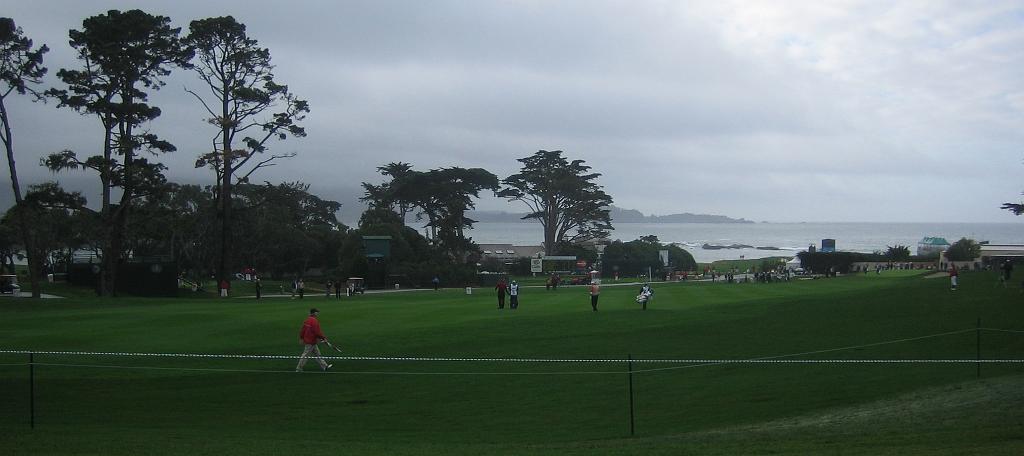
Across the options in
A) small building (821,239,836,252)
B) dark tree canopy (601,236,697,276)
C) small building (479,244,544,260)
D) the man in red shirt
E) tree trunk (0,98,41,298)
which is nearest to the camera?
the man in red shirt

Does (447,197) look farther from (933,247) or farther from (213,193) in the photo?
(933,247)

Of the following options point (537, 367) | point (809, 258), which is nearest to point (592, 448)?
point (537, 367)

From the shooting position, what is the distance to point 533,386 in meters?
19.0

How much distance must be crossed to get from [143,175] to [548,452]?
49.2 metres

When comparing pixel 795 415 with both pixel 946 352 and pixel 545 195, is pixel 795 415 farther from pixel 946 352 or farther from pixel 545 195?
pixel 545 195

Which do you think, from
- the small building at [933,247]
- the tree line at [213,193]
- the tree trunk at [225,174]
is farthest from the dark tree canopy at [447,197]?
the small building at [933,247]

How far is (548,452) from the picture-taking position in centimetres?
1175

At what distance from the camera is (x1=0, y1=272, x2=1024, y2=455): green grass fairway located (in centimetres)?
1241

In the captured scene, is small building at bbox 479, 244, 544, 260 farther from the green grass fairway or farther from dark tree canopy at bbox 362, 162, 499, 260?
the green grass fairway

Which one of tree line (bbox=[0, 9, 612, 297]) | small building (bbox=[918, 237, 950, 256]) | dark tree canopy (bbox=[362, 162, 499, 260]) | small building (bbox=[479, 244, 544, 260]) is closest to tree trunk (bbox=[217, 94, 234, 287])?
tree line (bbox=[0, 9, 612, 297])

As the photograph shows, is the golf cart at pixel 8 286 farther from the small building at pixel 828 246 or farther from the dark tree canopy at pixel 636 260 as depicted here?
the small building at pixel 828 246

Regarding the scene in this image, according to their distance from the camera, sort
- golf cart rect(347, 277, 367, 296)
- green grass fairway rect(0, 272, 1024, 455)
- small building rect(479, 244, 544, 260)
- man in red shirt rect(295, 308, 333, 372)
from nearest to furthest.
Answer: green grass fairway rect(0, 272, 1024, 455) → man in red shirt rect(295, 308, 333, 372) → golf cart rect(347, 277, 367, 296) → small building rect(479, 244, 544, 260)

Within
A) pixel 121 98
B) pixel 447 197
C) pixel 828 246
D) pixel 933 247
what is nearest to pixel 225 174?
pixel 121 98

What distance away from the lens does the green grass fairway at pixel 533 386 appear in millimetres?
12414
